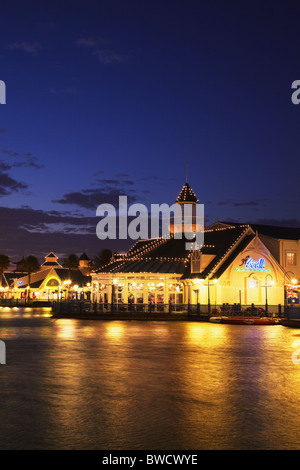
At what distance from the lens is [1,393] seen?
12.5 m

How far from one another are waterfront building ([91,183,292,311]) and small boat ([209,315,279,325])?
4247mm

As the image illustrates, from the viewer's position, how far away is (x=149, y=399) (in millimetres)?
11930

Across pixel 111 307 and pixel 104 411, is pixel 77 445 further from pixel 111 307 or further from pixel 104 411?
pixel 111 307

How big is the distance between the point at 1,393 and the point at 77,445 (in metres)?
4.81

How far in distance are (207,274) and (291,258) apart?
31.1 ft

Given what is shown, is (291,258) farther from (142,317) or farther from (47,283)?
(47,283)

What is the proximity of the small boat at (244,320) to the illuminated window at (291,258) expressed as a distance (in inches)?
505

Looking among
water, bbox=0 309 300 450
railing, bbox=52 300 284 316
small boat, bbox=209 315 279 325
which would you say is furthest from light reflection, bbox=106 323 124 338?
railing, bbox=52 300 284 316

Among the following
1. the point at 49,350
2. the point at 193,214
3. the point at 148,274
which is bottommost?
the point at 49,350

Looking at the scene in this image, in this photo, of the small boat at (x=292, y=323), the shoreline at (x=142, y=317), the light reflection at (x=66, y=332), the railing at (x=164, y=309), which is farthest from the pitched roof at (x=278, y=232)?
the light reflection at (x=66, y=332)

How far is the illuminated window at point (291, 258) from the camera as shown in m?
55.9

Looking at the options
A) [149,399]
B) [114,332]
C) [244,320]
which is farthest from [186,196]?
[149,399]
